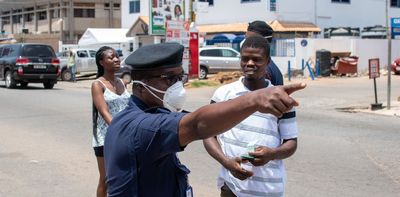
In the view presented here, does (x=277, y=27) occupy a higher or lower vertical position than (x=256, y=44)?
higher

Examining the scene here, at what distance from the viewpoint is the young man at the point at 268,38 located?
147 inches

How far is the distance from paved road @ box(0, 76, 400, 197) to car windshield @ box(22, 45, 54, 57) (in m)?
7.43

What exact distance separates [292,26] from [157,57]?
3340 centimetres

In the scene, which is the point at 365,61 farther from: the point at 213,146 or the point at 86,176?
the point at 213,146

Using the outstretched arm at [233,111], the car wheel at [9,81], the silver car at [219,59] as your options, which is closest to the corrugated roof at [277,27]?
the silver car at [219,59]

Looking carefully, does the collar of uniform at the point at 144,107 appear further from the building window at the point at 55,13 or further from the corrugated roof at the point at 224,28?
the building window at the point at 55,13

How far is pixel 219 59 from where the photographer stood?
97.2 feet

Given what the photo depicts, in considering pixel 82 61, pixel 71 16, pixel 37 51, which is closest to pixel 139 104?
pixel 37 51

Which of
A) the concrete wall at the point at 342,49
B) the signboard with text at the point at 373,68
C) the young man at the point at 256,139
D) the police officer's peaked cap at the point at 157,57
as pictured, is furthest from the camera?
the concrete wall at the point at 342,49

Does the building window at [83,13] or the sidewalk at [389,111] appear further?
the building window at [83,13]

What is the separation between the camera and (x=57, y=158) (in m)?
8.52

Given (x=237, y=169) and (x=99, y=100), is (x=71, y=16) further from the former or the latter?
(x=237, y=169)

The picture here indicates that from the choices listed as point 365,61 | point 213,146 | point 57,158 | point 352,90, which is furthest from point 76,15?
point 213,146

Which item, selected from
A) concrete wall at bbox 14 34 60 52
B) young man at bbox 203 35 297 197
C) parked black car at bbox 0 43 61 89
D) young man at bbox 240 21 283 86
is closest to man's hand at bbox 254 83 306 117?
young man at bbox 203 35 297 197
